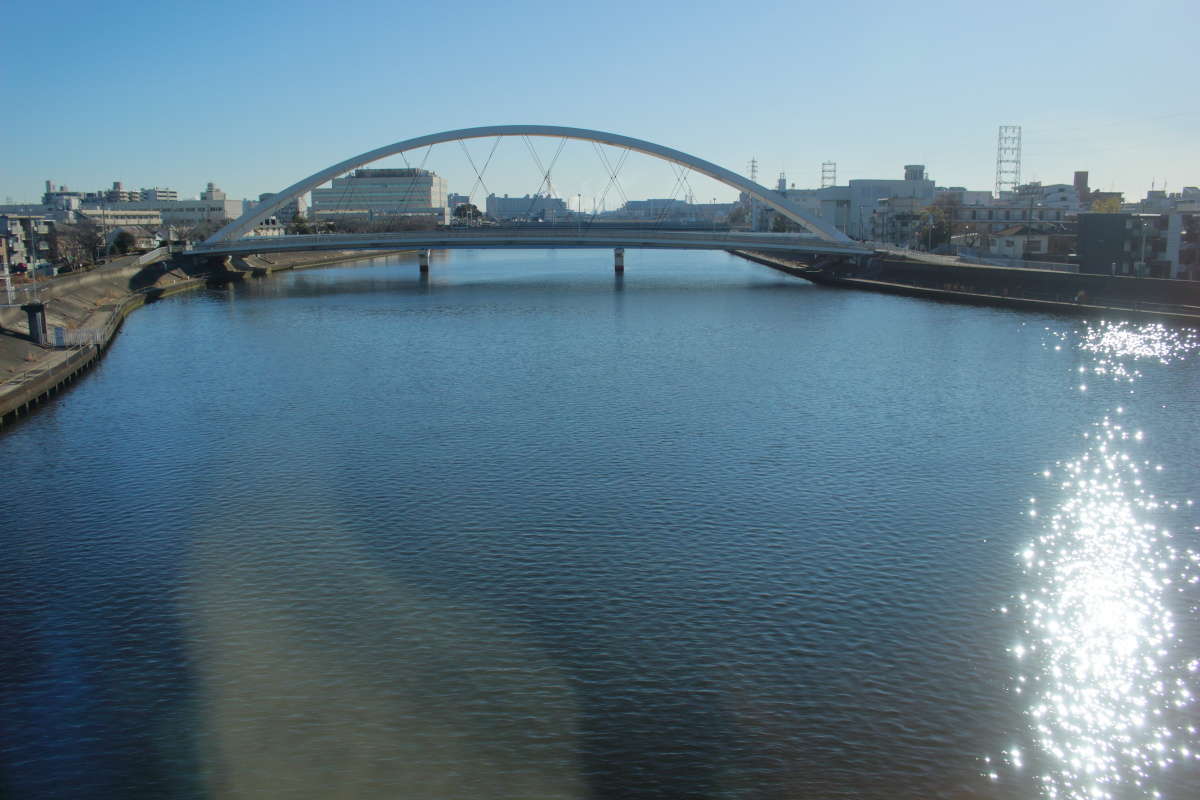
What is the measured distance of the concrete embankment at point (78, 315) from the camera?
14.8 meters

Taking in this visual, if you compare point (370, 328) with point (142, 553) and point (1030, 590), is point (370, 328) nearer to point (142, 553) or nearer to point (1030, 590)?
point (142, 553)

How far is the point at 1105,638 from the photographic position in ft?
21.8

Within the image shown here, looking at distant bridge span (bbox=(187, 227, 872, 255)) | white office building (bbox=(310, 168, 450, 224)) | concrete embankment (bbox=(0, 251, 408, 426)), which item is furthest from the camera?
white office building (bbox=(310, 168, 450, 224))

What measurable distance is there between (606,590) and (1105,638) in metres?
3.68

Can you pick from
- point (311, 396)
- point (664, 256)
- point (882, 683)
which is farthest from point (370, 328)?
point (664, 256)

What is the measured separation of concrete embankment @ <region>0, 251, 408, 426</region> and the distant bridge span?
259 centimetres

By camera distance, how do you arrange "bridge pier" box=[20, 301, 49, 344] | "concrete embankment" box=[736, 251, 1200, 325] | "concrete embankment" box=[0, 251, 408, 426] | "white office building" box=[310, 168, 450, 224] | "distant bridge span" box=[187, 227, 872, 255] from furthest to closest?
1. "white office building" box=[310, 168, 450, 224]
2. "distant bridge span" box=[187, 227, 872, 255]
3. "concrete embankment" box=[736, 251, 1200, 325]
4. "bridge pier" box=[20, 301, 49, 344]
5. "concrete embankment" box=[0, 251, 408, 426]

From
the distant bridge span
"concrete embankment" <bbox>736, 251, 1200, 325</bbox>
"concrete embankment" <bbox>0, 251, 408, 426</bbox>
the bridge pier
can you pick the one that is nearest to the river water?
"concrete embankment" <bbox>0, 251, 408, 426</bbox>

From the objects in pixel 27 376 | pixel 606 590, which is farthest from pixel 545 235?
pixel 606 590

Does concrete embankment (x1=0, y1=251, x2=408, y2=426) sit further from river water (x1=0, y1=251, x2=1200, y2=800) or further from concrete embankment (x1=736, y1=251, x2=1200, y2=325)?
concrete embankment (x1=736, y1=251, x2=1200, y2=325)

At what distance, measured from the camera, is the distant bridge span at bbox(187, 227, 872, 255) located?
3228 cm

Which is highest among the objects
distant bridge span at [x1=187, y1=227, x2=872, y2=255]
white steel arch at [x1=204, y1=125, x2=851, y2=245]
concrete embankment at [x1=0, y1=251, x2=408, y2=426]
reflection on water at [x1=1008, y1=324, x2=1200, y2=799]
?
white steel arch at [x1=204, y1=125, x2=851, y2=245]

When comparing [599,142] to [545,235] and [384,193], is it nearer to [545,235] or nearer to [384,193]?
[545,235]

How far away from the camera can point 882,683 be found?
239 inches
